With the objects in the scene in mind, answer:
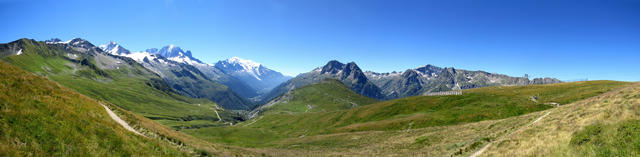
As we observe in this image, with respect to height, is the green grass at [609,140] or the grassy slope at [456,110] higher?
the green grass at [609,140]

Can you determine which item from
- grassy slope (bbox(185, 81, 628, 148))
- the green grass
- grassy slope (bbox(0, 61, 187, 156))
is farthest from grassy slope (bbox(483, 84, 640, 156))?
grassy slope (bbox(185, 81, 628, 148))

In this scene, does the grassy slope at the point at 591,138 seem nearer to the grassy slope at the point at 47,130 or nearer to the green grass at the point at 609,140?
the green grass at the point at 609,140

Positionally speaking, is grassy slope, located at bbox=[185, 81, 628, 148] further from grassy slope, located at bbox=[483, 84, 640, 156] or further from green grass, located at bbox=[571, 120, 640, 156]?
green grass, located at bbox=[571, 120, 640, 156]

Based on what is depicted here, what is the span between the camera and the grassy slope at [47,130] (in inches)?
466

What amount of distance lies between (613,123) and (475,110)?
5209cm

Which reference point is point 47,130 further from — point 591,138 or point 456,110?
point 456,110

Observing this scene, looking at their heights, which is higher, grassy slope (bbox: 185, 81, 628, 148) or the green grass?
the green grass

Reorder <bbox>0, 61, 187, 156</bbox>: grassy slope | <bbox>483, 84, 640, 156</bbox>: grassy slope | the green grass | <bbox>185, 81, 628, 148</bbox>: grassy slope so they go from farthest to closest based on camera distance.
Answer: <bbox>185, 81, 628, 148</bbox>: grassy slope → <bbox>483, 84, 640, 156</bbox>: grassy slope → the green grass → <bbox>0, 61, 187, 156</bbox>: grassy slope

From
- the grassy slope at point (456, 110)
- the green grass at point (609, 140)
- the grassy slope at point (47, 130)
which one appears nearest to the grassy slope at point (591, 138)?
the green grass at point (609, 140)

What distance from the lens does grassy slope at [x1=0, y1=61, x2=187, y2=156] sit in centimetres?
1184

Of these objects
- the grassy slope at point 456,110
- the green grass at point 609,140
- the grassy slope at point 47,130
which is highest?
the grassy slope at point 47,130

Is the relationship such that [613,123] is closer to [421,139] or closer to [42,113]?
[421,139]

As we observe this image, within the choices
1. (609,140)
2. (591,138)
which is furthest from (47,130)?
(591,138)

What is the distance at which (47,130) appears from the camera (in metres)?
13.5
